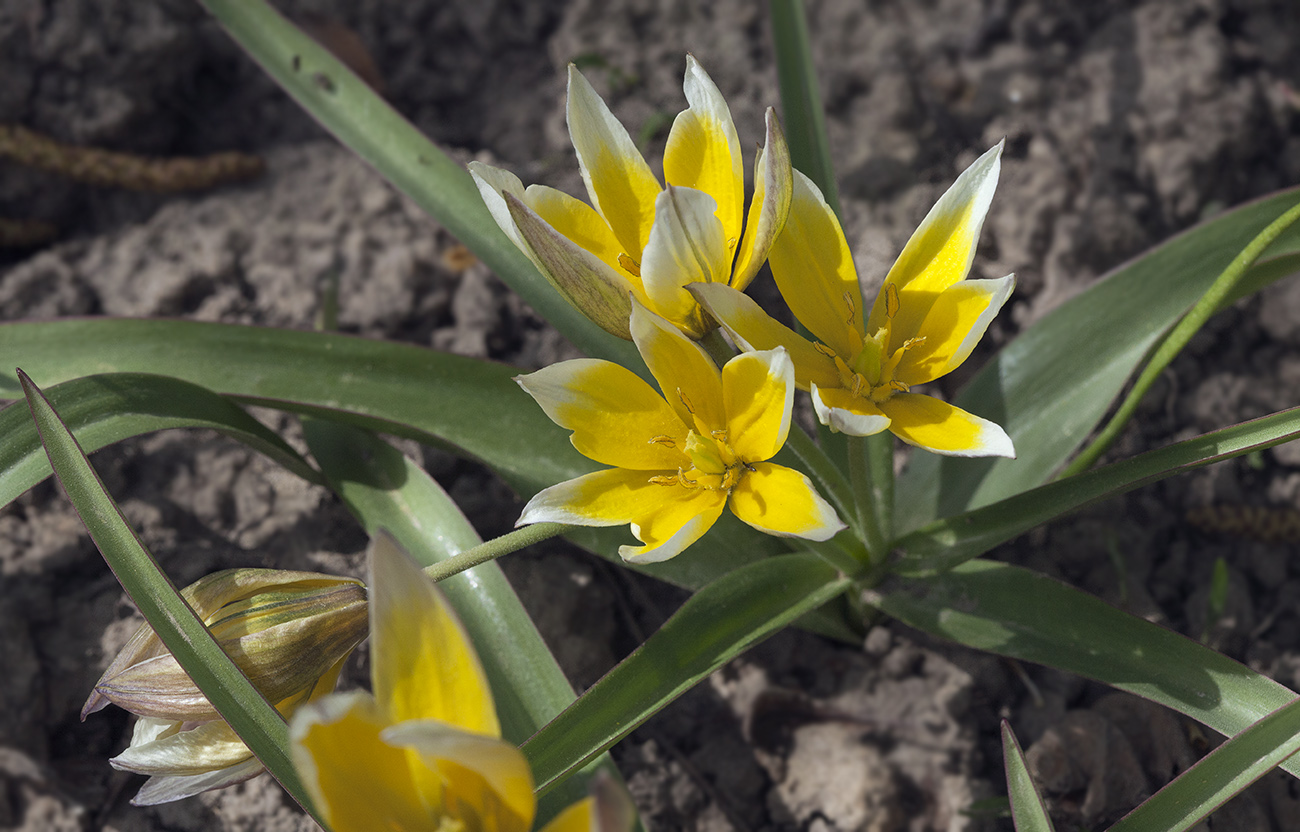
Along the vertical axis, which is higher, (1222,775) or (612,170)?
(612,170)

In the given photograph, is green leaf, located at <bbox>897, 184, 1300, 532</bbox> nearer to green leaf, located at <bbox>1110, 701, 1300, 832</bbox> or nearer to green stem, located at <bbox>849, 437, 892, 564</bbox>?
green stem, located at <bbox>849, 437, 892, 564</bbox>

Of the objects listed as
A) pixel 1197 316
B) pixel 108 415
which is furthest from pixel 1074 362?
pixel 108 415

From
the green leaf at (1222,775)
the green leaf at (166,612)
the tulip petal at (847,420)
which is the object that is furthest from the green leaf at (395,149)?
the green leaf at (1222,775)

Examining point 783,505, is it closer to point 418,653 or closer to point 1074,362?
point 418,653

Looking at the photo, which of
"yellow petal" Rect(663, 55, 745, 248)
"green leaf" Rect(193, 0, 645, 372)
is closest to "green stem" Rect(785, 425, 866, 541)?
"yellow petal" Rect(663, 55, 745, 248)

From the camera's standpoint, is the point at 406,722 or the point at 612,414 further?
the point at 612,414

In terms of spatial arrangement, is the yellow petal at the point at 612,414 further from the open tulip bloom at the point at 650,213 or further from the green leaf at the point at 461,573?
the green leaf at the point at 461,573

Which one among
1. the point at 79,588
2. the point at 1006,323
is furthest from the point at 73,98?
the point at 1006,323
